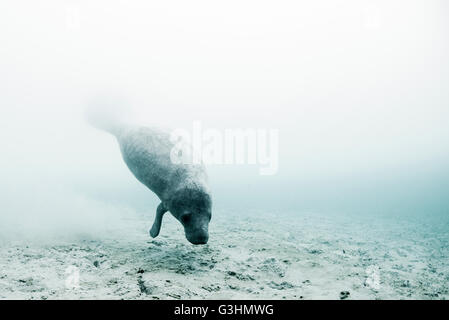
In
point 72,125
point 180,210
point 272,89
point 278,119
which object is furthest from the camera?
point 278,119

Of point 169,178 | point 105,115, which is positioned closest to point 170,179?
point 169,178

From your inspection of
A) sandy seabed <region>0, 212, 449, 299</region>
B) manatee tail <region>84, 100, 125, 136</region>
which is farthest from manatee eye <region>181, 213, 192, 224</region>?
manatee tail <region>84, 100, 125, 136</region>

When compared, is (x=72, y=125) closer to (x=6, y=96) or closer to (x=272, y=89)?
(x=6, y=96)

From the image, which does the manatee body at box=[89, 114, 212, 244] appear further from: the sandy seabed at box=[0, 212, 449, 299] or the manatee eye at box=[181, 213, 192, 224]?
the sandy seabed at box=[0, 212, 449, 299]

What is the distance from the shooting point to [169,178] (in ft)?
19.6

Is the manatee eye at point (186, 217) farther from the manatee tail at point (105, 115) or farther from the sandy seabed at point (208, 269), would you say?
the manatee tail at point (105, 115)

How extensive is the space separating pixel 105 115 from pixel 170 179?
512 cm

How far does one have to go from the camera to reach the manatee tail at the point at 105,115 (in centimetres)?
934

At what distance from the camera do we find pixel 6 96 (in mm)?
38406

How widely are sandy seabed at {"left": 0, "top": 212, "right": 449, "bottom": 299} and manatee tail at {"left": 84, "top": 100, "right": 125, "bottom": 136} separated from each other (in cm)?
316

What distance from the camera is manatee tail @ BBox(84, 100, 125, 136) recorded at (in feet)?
30.6

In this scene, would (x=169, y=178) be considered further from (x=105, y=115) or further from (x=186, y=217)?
(x=105, y=115)
